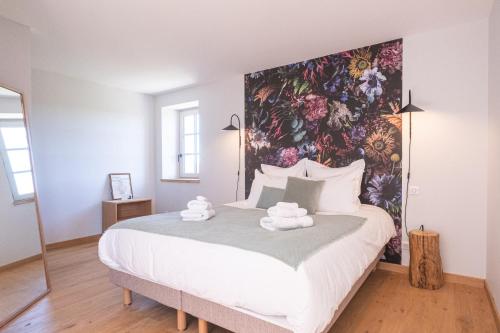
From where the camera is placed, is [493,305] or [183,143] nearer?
[493,305]

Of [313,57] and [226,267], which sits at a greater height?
[313,57]

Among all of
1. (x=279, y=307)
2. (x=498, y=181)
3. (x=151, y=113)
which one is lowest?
(x=279, y=307)

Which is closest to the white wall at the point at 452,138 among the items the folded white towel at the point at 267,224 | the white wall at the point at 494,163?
the white wall at the point at 494,163

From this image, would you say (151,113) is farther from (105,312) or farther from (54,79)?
(105,312)

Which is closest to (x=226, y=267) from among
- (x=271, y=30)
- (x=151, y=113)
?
(x=271, y=30)

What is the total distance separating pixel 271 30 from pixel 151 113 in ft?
10.4

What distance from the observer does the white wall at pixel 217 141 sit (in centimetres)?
421

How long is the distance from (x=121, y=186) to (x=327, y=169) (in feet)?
10.7

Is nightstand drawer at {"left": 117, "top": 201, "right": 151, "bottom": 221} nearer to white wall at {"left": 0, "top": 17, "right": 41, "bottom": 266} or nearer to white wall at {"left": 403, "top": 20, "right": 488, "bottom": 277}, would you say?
white wall at {"left": 0, "top": 17, "right": 41, "bottom": 266}

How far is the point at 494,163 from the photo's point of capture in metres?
2.23

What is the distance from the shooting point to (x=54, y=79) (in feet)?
12.7

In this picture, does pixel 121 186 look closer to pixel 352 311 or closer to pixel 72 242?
pixel 72 242

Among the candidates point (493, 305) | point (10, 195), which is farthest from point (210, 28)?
point (493, 305)

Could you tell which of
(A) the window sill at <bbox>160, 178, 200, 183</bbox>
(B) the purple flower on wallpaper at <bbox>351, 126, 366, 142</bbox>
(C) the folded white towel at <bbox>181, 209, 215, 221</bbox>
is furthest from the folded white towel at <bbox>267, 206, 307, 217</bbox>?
(A) the window sill at <bbox>160, 178, 200, 183</bbox>
